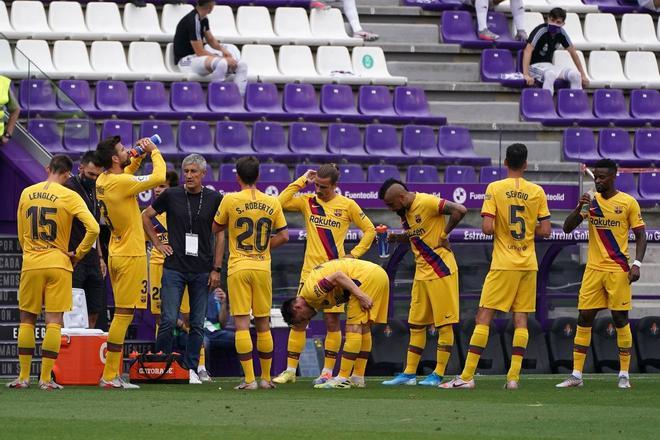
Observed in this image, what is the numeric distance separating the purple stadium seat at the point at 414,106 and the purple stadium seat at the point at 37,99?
6228 mm

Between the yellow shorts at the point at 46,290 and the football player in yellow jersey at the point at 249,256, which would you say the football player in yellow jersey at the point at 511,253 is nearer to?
the football player in yellow jersey at the point at 249,256

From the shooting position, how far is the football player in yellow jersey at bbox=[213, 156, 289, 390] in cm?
1348

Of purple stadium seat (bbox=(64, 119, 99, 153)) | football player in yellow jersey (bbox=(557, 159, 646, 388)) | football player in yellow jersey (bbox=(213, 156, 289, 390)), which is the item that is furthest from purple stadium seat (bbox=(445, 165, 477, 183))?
football player in yellow jersey (bbox=(213, 156, 289, 390))

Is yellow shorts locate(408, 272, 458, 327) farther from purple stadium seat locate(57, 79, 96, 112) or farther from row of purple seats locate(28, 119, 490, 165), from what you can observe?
purple stadium seat locate(57, 79, 96, 112)

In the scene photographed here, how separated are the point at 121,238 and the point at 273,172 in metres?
5.57

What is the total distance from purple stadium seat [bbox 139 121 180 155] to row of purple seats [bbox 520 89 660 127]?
608 centimetres

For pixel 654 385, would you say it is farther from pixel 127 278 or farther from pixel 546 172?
pixel 546 172

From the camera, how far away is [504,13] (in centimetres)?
2472

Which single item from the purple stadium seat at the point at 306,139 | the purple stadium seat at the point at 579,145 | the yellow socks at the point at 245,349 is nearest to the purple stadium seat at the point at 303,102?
the purple stadium seat at the point at 306,139

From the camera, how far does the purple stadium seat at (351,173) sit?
1970 cm

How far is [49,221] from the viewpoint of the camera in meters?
13.2

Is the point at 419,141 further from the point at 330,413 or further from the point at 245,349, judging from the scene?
the point at 330,413

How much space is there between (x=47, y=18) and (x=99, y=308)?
7.88 metres

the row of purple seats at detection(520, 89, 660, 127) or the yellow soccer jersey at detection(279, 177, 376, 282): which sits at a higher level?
the row of purple seats at detection(520, 89, 660, 127)
